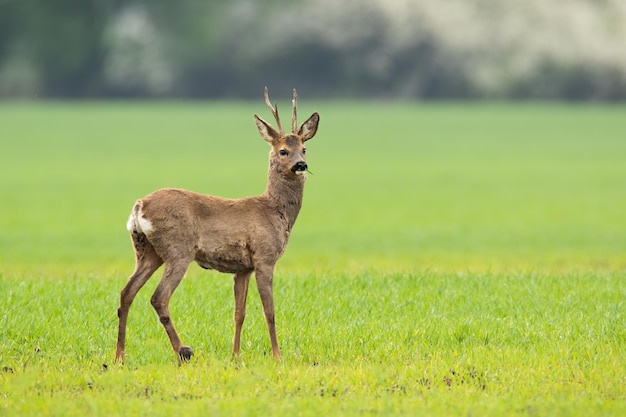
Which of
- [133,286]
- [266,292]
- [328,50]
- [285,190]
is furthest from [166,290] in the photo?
[328,50]

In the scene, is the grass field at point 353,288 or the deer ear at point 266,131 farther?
the deer ear at point 266,131

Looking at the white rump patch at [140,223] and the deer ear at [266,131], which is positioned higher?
the deer ear at [266,131]

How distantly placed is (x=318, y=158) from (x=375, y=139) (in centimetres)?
874

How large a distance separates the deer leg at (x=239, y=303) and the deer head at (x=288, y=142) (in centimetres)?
95

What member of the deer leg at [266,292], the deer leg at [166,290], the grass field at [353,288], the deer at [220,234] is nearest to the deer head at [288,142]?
the deer at [220,234]

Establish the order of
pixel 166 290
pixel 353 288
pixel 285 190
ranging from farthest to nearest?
pixel 353 288
pixel 285 190
pixel 166 290

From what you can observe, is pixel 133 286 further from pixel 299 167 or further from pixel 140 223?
pixel 299 167

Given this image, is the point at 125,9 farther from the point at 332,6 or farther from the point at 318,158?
the point at 318,158

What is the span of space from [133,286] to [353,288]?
384 centimetres

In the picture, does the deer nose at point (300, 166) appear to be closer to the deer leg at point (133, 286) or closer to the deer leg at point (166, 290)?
the deer leg at point (166, 290)

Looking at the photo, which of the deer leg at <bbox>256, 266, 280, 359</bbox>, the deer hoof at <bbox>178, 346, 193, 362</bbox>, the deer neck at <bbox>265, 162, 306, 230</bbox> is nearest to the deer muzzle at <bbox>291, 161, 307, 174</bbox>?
the deer neck at <bbox>265, 162, 306, 230</bbox>

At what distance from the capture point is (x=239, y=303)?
9539mm

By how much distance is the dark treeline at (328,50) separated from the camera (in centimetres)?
7588

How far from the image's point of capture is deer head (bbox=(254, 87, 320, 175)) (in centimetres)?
944
